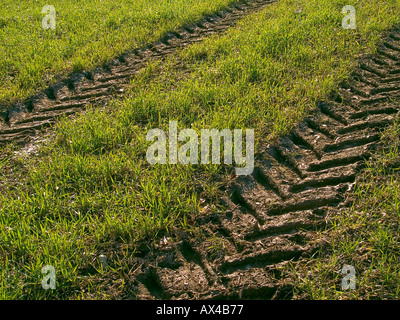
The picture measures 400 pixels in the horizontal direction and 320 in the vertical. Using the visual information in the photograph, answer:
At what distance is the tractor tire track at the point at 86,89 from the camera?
395 centimetres

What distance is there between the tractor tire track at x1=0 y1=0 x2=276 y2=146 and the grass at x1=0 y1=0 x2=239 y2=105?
146mm

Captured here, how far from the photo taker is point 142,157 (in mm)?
3387

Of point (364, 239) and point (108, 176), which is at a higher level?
point (108, 176)

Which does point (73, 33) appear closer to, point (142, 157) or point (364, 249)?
point (142, 157)

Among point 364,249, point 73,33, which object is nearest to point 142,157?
point 364,249

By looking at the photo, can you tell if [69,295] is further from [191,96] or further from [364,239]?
[191,96]

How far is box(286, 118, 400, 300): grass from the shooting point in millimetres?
2336

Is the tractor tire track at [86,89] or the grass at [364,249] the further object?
the tractor tire track at [86,89]

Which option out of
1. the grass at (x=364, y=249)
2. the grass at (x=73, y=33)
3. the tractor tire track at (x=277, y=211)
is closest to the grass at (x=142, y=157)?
the tractor tire track at (x=277, y=211)

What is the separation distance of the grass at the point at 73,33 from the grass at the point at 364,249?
344cm

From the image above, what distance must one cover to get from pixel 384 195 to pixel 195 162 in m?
1.44

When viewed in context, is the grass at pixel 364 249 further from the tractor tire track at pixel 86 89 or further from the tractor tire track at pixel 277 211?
the tractor tire track at pixel 86 89

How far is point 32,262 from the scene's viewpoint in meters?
2.51

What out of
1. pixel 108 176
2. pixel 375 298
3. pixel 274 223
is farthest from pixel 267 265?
pixel 108 176
